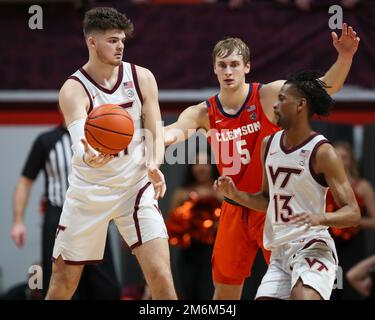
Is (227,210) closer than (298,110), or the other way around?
(298,110)

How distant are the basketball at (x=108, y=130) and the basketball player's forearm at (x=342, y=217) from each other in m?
1.27

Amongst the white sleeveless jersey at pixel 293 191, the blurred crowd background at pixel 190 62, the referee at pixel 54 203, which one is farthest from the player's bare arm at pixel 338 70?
the referee at pixel 54 203

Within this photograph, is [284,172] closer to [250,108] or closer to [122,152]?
[250,108]

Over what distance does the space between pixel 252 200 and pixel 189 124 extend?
0.85 meters

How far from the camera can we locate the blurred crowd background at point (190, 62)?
8.34m

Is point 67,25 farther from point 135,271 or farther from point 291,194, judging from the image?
point 291,194

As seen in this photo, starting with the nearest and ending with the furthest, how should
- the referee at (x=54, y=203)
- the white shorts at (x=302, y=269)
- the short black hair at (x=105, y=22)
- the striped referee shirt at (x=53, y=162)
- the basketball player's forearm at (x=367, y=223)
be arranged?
the white shorts at (x=302, y=269)
the short black hair at (x=105, y=22)
the referee at (x=54, y=203)
the striped referee shirt at (x=53, y=162)
the basketball player's forearm at (x=367, y=223)

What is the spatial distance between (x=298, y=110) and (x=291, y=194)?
507mm

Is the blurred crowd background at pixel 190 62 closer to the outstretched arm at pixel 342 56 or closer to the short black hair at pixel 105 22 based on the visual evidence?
the outstretched arm at pixel 342 56

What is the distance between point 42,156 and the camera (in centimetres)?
789

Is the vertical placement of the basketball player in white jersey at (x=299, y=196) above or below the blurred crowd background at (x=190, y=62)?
below

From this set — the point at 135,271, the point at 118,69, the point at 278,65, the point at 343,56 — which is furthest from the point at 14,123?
the point at 343,56

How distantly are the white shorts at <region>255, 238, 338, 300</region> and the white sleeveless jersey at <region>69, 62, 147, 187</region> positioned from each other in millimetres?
1035

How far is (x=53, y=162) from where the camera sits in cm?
784
